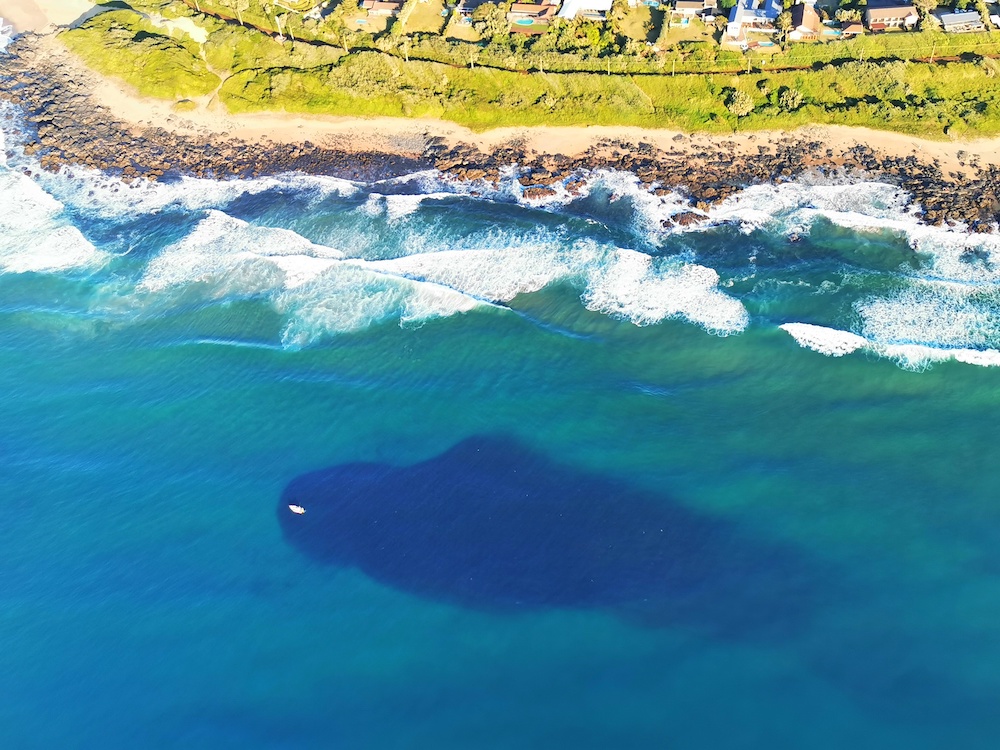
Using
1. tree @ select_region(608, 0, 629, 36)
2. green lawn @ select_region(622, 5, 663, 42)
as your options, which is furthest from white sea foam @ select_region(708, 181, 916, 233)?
tree @ select_region(608, 0, 629, 36)

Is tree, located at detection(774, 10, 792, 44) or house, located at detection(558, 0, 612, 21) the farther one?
house, located at detection(558, 0, 612, 21)

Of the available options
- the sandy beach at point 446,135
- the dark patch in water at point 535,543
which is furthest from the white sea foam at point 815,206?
the dark patch in water at point 535,543

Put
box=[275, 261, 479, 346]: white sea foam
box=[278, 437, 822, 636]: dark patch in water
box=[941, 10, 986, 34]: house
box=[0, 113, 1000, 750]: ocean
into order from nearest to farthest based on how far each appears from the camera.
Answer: box=[0, 113, 1000, 750]: ocean, box=[278, 437, 822, 636]: dark patch in water, box=[275, 261, 479, 346]: white sea foam, box=[941, 10, 986, 34]: house

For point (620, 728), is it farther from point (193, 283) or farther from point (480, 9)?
point (480, 9)

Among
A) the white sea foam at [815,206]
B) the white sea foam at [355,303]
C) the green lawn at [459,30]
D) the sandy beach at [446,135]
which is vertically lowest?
the white sea foam at [355,303]

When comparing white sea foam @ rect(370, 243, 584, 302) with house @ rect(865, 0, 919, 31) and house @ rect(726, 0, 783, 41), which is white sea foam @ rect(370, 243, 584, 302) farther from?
house @ rect(865, 0, 919, 31)

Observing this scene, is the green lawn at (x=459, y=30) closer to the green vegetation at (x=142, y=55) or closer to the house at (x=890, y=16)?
the green vegetation at (x=142, y=55)

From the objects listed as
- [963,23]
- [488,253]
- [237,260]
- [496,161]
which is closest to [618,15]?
[496,161]
